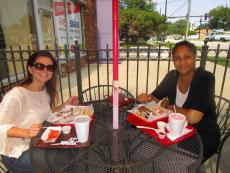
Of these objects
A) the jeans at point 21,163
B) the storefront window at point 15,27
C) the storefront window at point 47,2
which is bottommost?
the jeans at point 21,163

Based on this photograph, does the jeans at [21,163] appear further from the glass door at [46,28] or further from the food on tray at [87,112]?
the glass door at [46,28]

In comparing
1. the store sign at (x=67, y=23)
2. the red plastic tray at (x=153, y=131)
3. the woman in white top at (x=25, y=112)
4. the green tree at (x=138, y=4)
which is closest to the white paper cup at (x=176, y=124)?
the red plastic tray at (x=153, y=131)

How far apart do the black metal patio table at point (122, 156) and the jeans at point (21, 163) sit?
11.3 inches

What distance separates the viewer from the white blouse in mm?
1603

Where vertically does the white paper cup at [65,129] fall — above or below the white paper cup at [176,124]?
below

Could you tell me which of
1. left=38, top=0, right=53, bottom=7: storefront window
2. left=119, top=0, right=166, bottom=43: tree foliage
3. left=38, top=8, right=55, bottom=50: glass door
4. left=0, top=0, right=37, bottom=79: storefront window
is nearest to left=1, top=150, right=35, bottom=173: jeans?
left=0, top=0, right=37, bottom=79: storefront window

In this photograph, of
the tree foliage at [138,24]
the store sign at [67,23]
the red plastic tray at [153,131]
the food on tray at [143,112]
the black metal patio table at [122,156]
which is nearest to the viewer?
the black metal patio table at [122,156]

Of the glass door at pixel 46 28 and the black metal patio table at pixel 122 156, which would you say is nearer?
the black metal patio table at pixel 122 156

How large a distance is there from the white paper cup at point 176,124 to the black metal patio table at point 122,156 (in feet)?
0.30

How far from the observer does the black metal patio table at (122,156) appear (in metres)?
1.37

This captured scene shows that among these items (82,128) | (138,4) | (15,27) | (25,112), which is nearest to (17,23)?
(15,27)

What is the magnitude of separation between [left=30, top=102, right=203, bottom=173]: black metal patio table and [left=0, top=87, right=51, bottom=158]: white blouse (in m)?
0.29

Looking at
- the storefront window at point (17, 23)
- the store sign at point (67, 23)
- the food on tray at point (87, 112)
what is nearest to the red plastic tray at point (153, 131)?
the food on tray at point (87, 112)

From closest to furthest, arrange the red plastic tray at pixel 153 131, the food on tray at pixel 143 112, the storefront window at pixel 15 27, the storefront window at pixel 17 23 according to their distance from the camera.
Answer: the red plastic tray at pixel 153 131 < the food on tray at pixel 143 112 < the storefront window at pixel 15 27 < the storefront window at pixel 17 23
